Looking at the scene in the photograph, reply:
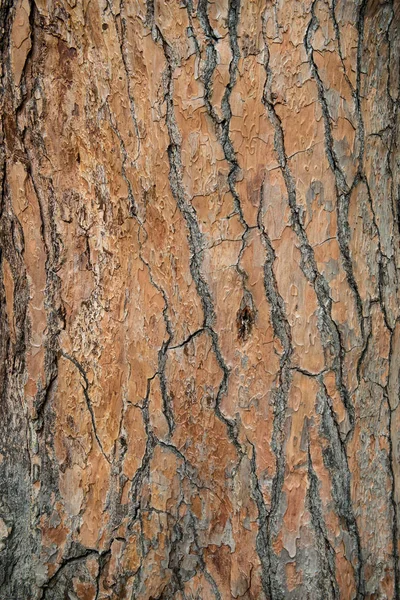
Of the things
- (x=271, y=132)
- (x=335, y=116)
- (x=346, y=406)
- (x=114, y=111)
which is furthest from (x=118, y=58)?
(x=346, y=406)

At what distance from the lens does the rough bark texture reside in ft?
4.06

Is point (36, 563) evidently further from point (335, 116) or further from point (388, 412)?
point (335, 116)

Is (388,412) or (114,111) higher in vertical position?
(114,111)

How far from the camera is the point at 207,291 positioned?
1269 mm

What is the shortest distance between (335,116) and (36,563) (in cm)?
113

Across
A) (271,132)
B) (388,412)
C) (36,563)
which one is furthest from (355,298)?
(36,563)

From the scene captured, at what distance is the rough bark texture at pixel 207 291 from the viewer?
1237 mm

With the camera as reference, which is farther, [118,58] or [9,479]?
[9,479]

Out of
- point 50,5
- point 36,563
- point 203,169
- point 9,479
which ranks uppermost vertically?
point 50,5

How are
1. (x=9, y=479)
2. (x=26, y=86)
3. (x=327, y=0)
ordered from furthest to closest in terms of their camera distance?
(x=9, y=479) < (x=26, y=86) < (x=327, y=0)

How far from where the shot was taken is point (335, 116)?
1245 millimetres

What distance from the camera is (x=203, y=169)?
1248 mm

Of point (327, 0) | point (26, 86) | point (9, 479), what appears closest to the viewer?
point (327, 0)

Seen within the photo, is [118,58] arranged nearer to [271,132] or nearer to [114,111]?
[114,111]
